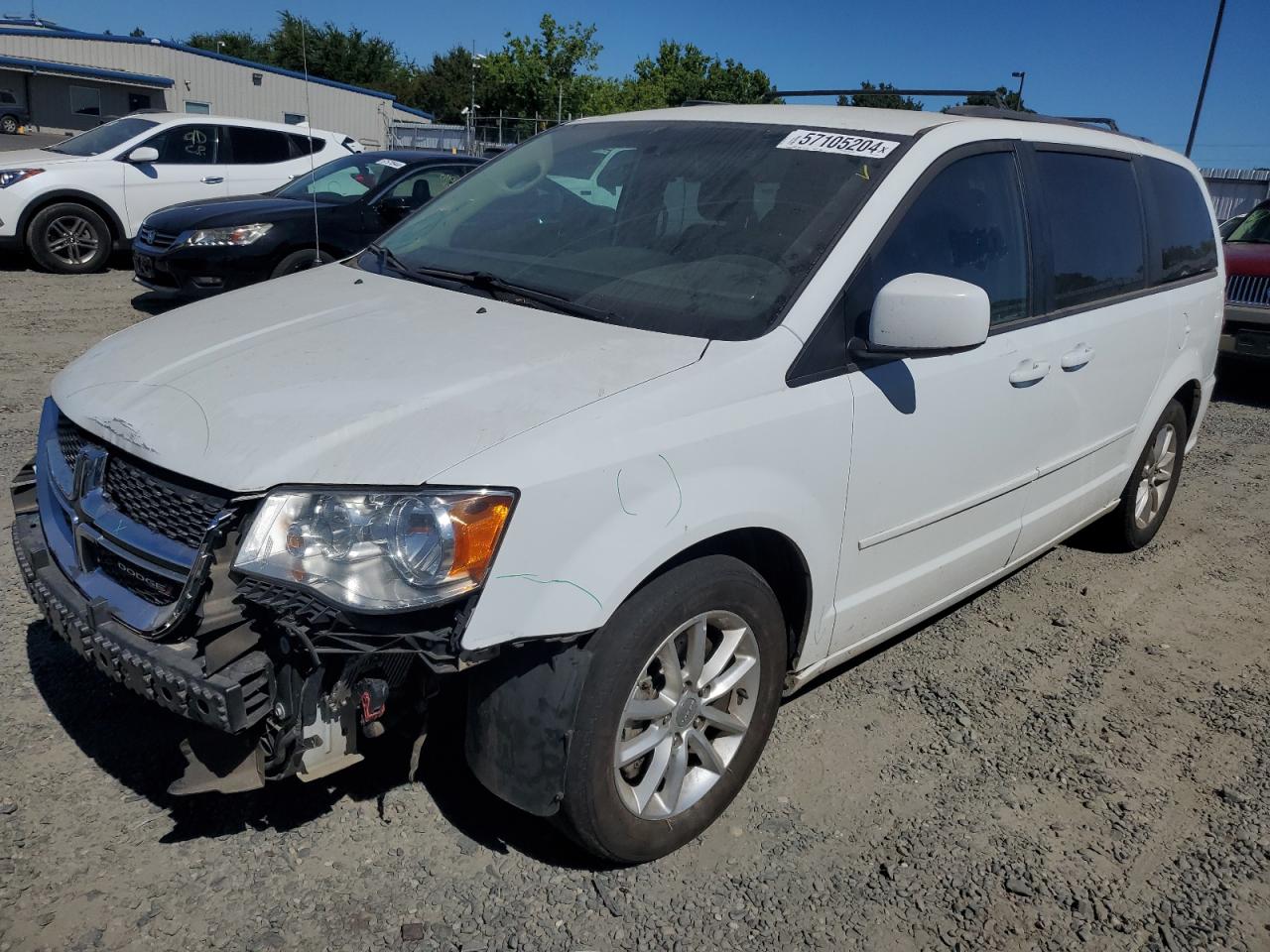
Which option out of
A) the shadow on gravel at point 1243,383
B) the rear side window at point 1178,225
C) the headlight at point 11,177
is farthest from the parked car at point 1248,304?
the headlight at point 11,177

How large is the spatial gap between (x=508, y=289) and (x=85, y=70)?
4848 cm

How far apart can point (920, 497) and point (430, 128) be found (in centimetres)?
3719

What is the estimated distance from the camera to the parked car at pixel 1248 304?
9.05 m

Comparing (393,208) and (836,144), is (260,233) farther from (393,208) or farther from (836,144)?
(836,144)

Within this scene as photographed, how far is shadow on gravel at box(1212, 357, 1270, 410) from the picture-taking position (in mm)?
9414

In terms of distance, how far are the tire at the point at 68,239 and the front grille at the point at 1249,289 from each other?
11.3 meters

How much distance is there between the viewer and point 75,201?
1130cm

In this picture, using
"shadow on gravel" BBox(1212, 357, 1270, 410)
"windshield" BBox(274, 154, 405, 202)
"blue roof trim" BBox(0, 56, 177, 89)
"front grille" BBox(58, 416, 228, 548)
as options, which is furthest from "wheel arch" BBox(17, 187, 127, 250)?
"blue roof trim" BBox(0, 56, 177, 89)

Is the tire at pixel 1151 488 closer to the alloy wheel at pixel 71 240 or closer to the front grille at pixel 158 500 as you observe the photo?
the front grille at pixel 158 500

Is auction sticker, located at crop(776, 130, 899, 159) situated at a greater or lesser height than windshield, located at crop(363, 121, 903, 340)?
greater

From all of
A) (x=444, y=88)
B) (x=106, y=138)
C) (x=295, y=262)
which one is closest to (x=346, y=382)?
(x=295, y=262)

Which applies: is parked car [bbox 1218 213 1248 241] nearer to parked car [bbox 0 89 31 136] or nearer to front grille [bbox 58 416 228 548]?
front grille [bbox 58 416 228 548]

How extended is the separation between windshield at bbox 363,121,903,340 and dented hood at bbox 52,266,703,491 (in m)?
0.19

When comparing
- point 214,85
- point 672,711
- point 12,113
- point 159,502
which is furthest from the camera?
point 214,85
